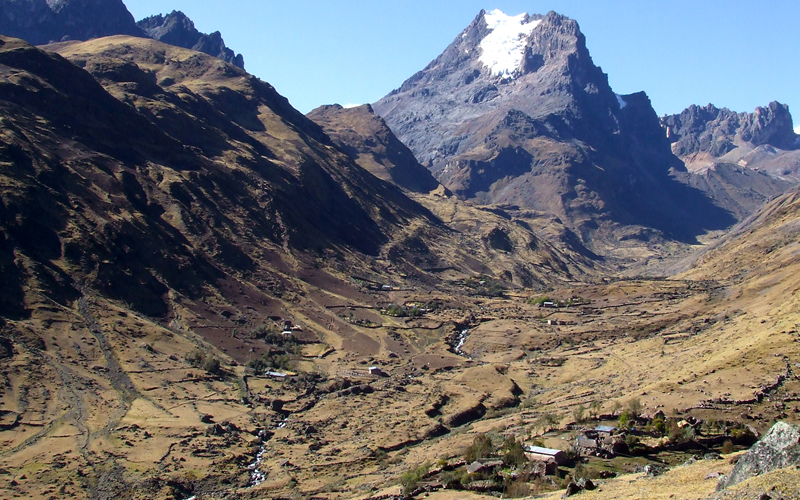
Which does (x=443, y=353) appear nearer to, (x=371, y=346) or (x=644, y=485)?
(x=371, y=346)

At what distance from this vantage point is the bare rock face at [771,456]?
34.1 metres

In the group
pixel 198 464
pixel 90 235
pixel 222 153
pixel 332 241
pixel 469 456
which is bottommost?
pixel 469 456

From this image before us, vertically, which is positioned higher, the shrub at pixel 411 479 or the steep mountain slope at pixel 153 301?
the steep mountain slope at pixel 153 301

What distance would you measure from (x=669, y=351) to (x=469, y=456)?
5870 centimetres

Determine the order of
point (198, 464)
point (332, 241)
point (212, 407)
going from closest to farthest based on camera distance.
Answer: point (198, 464)
point (212, 407)
point (332, 241)

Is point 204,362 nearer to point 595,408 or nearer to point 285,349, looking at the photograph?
point 285,349

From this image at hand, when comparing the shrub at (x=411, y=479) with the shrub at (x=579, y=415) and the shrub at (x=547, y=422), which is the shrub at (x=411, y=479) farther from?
the shrub at (x=579, y=415)

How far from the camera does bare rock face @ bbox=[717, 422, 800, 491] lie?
34.1 meters

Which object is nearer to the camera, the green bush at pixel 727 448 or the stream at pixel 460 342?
the green bush at pixel 727 448

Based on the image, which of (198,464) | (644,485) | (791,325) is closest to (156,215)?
(198,464)

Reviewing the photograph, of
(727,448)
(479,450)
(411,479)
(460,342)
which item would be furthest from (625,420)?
(460,342)

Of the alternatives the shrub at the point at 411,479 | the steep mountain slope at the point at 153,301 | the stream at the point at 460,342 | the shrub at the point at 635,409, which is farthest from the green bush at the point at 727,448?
the stream at the point at 460,342

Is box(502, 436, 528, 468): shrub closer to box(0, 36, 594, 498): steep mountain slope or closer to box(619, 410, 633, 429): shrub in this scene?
box(619, 410, 633, 429): shrub

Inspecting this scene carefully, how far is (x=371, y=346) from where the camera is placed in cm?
13088
